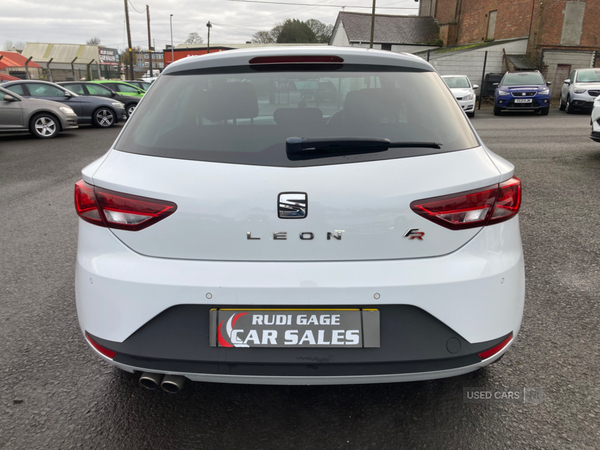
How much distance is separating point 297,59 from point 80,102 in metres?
15.1

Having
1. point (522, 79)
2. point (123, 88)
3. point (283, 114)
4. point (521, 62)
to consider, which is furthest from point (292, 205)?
point (521, 62)

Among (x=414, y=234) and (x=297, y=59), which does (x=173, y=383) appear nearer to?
(x=414, y=234)

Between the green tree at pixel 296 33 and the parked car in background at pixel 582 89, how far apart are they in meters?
56.7

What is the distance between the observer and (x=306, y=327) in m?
1.80

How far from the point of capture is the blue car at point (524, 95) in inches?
752

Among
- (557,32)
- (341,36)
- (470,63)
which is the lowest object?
(470,63)

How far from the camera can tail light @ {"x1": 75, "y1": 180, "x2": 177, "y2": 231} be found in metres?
1.84

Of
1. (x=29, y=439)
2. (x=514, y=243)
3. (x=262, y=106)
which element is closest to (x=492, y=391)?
(x=514, y=243)

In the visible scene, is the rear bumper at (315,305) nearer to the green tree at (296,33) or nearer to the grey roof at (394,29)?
the grey roof at (394,29)

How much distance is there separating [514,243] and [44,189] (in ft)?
22.6

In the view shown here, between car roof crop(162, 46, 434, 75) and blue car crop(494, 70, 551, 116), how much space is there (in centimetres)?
1906

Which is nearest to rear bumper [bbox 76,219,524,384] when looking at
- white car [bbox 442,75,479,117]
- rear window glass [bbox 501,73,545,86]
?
white car [bbox 442,75,479,117]

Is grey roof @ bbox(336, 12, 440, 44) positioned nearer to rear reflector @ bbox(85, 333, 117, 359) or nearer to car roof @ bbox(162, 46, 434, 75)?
car roof @ bbox(162, 46, 434, 75)

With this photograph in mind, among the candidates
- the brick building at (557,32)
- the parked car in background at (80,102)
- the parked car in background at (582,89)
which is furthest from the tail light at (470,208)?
the brick building at (557,32)
